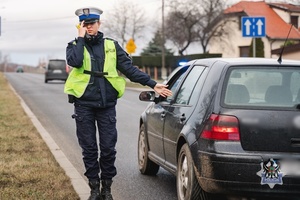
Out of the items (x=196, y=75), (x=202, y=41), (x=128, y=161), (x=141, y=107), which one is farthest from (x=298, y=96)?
(x=202, y=41)

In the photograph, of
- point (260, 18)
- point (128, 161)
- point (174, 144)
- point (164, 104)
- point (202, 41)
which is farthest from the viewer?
point (202, 41)

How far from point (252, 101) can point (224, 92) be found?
250 mm

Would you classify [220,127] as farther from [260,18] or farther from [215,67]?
[260,18]

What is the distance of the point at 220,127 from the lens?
5.62 metres

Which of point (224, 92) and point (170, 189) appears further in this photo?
point (170, 189)

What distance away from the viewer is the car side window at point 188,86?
6668 mm

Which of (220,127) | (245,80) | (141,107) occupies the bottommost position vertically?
(141,107)

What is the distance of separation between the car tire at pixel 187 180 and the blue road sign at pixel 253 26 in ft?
41.6

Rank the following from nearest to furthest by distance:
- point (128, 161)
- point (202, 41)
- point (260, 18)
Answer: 1. point (128, 161)
2. point (260, 18)
3. point (202, 41)

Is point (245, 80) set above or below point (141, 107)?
above

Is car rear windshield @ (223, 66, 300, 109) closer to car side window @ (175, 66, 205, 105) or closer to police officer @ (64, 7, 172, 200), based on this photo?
car side window @ (175, 66, 205, 105)

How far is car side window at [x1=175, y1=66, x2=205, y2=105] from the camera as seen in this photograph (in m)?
6.67

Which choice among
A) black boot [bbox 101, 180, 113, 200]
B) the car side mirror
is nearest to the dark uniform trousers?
black boot [bbox 101, 180, 113, 200]

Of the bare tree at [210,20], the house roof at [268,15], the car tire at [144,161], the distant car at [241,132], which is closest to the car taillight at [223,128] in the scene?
the distant car at [241,132]
